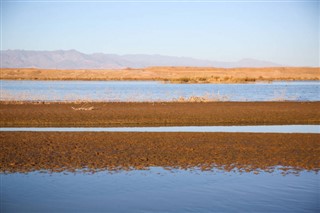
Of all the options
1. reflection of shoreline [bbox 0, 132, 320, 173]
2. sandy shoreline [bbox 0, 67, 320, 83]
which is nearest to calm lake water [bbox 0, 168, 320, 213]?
reflection of shoreline [bbox 0, 132, 320, 173]

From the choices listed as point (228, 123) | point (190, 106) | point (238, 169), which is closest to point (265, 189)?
point (238, 169)

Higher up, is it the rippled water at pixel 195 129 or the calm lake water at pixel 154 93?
the calm lake water at pixel 154 93

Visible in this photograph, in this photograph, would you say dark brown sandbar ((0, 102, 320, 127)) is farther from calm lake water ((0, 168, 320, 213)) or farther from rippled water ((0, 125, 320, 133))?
calm lake water ((0, 168, 320, 213))

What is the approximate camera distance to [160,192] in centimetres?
1166

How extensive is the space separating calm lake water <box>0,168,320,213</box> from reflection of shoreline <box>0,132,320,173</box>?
92 cm

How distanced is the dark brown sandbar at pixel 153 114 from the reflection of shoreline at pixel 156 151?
4.87 meters

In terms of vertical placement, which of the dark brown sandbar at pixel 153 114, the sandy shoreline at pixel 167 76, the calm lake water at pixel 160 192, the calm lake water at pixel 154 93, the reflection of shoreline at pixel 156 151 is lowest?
the calm lake water at pixel 160 192

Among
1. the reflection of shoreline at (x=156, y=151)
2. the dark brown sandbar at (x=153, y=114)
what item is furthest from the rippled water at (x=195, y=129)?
the reflection of shoreline at (x=156, y=151)

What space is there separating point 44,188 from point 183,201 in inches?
140

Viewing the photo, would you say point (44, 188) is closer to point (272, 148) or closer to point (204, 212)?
point (204, 212)

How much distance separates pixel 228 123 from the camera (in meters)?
25.9

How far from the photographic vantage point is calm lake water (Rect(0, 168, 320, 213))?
10.4 m

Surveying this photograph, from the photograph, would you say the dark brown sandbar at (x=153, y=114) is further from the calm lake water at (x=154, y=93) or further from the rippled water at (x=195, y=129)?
the calm lake water at (x=154, y=93)

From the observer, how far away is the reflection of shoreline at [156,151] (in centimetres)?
1459
